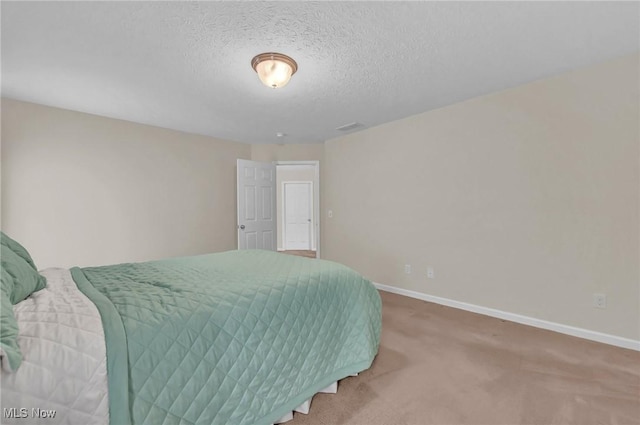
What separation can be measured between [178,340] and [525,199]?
3.11 m

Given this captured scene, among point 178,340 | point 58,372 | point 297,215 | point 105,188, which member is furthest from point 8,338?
point 297,215

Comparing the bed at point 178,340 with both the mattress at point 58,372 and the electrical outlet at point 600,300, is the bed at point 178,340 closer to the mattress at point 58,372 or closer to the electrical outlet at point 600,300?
the mattress at point 58,372

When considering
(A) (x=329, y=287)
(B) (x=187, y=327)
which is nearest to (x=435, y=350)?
(A) (x=329, y=287)

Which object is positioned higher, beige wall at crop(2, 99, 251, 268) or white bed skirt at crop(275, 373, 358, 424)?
beige wall at crop(2, 99, 251, 268)

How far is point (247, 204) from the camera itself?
4.75 m

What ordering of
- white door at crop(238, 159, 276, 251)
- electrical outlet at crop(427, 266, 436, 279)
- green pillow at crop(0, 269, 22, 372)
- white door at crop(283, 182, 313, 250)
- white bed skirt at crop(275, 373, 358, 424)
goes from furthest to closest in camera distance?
white door at crop(283, 182, 313, 250)
white door at crop(238, 159, 276, 251)
electrical outlet at crop(427, 266, 436, 279)
white bed skirt at crop(275, 373, 358, 424)
green pillow at crop(0, 269, 22, 372)

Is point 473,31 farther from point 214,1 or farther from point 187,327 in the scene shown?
point 187,327

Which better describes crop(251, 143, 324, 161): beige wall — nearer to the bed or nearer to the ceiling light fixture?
the ceiling light fixture

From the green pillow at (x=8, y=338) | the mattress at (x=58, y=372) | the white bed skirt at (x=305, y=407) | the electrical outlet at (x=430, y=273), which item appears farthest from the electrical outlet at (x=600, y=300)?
the green pillow at (x=8, y=338)

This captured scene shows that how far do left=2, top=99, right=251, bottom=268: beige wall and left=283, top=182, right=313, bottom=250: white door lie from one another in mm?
3100

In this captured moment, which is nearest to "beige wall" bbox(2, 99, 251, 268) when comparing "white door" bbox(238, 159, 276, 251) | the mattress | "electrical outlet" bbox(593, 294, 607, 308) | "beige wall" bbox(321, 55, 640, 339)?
"white door" bbox(238, 159, 276, 251)

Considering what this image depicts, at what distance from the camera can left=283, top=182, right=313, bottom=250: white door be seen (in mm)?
7793

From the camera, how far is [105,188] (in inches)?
143

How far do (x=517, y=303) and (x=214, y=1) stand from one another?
3528mm
